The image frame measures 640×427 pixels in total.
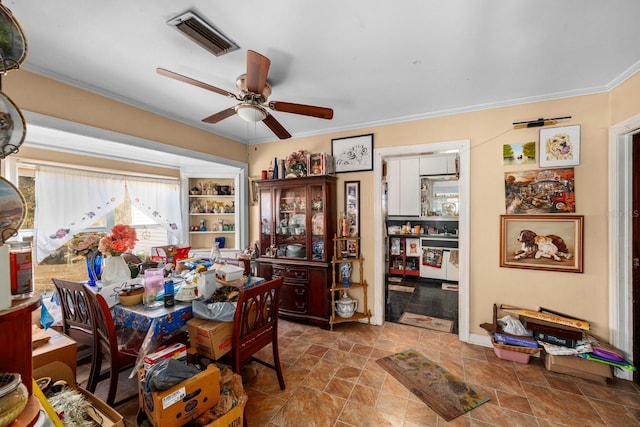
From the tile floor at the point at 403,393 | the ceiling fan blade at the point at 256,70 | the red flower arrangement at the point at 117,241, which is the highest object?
the ceiling fan blade at the point at 256,70

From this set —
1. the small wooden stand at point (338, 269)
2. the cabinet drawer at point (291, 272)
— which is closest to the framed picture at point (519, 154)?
the small wooden stand at point (338, 269)

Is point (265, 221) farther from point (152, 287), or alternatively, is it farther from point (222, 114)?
point (152, 287)

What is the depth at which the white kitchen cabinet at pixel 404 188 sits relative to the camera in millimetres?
5137

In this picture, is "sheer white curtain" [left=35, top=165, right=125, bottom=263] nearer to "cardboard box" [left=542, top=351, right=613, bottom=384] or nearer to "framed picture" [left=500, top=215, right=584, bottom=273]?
"framed picture" [left=500, top=215, right=584, bottom=273]

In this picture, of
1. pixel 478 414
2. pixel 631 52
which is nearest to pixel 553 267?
pixel 478 414

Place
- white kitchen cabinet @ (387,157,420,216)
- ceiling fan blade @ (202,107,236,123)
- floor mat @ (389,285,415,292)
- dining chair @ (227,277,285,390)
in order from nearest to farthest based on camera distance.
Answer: dining chair @ (227,277,285,390) → ceiling fan blade @ (202,107,236,123) → floor mat @ (389,285,415,292) → white kitchen cabinet @ (387,157,420,216)

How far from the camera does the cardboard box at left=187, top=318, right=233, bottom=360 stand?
172 centimetres

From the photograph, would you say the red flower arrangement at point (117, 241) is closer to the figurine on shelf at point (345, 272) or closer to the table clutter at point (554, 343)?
the figurine on shelf at point (345, 272)

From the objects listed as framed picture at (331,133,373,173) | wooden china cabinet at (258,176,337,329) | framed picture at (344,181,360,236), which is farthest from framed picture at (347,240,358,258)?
framed picture at (331,133,373,173)

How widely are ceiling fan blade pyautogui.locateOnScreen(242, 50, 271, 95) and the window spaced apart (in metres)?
2.41

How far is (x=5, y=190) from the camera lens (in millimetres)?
767

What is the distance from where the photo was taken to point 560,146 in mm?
2492

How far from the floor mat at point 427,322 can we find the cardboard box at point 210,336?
7.86 ft

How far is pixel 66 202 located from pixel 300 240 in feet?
8.93
